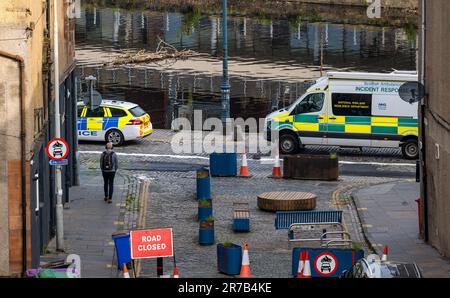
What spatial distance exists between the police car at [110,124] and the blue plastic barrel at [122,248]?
16212mm

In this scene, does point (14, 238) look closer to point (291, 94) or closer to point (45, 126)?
point (45, 126)

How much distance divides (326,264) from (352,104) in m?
17.2

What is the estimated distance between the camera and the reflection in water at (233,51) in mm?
54562

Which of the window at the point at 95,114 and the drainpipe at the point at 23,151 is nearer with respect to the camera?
the drainpipe at the point at 23,151

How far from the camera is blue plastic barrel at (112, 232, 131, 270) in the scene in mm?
26984

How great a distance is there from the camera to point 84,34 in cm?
7294

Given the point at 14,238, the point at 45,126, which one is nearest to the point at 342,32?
the point at 45,126

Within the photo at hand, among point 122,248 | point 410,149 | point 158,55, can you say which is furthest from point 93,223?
point 158,55

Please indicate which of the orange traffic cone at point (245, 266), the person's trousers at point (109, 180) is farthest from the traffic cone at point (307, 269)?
the person's trousers at point (109, 180)

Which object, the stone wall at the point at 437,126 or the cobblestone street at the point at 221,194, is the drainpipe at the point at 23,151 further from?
the stone wall at the point at 437,126

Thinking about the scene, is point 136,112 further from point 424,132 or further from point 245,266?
point 245,266

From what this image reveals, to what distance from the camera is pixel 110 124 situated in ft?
142

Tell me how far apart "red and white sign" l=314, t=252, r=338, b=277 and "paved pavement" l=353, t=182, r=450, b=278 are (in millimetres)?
2370

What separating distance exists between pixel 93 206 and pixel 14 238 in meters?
9.71
